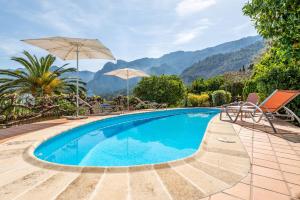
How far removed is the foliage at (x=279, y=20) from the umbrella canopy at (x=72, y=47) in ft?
18.4

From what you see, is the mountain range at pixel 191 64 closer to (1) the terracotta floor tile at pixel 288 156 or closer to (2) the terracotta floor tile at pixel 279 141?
(2) the terracotta floor tile at pixel 279 141

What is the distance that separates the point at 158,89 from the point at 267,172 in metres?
13.6

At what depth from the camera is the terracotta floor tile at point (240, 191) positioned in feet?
6.56

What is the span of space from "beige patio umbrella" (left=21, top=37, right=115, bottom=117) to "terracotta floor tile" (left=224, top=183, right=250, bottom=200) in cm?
674

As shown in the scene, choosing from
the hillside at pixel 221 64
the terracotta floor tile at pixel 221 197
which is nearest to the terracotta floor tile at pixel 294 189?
the terracotta floor tile at pixel 221 197

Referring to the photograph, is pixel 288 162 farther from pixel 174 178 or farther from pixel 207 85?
pixel 207 85

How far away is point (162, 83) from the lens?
16.1 metres

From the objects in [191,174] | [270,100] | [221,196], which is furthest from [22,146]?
[270,100]

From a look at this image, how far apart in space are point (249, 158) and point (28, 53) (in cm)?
1480

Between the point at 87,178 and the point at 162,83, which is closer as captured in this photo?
the point at 87,178

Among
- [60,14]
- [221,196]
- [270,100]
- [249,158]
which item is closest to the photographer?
[221,196]

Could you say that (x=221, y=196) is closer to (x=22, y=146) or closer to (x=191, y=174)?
(x=191, y=174)

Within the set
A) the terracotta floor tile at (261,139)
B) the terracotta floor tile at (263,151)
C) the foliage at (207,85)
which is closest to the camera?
the terracotta floor tile at (263,151)

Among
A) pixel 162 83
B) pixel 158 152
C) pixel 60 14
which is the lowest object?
pixel 158 152
